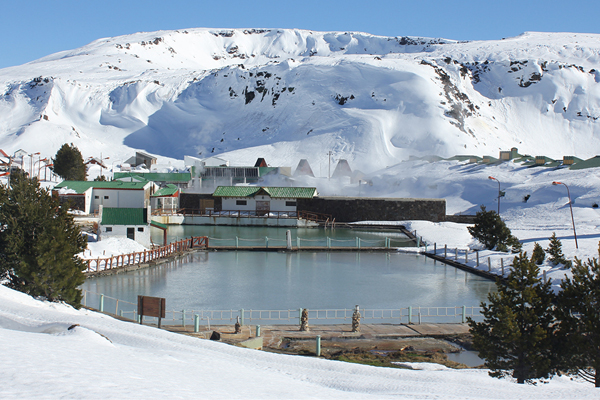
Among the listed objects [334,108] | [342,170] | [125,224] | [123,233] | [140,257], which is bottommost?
[140,257]

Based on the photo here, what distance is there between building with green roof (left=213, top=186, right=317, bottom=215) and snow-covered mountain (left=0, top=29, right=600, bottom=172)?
1459 inches

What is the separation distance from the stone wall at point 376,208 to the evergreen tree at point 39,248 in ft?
137

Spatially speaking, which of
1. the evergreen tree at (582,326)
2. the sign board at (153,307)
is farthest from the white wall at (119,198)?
the evergreen tree at (582,326)

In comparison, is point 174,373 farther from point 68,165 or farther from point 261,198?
point 68,165

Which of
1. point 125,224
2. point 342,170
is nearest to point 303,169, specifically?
point 342,170

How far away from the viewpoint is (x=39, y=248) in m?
18.0

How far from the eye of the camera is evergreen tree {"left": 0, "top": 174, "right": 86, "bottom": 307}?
17.8 meters

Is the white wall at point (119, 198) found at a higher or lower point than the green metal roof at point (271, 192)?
lower

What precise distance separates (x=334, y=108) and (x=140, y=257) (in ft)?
302

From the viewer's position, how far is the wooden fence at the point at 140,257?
97.2 ft

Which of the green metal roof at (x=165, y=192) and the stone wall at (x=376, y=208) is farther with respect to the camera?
the stone wall at (x=376, y=208)

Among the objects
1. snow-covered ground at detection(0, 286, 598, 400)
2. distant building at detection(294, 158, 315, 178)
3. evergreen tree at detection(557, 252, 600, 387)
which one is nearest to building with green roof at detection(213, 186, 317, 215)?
distant building at detection(294, 158, 315, 178)

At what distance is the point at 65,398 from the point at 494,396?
26.0ft

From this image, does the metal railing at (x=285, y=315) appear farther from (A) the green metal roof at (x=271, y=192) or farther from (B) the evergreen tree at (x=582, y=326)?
(A) the green metal roof at (x=271, y=192)
